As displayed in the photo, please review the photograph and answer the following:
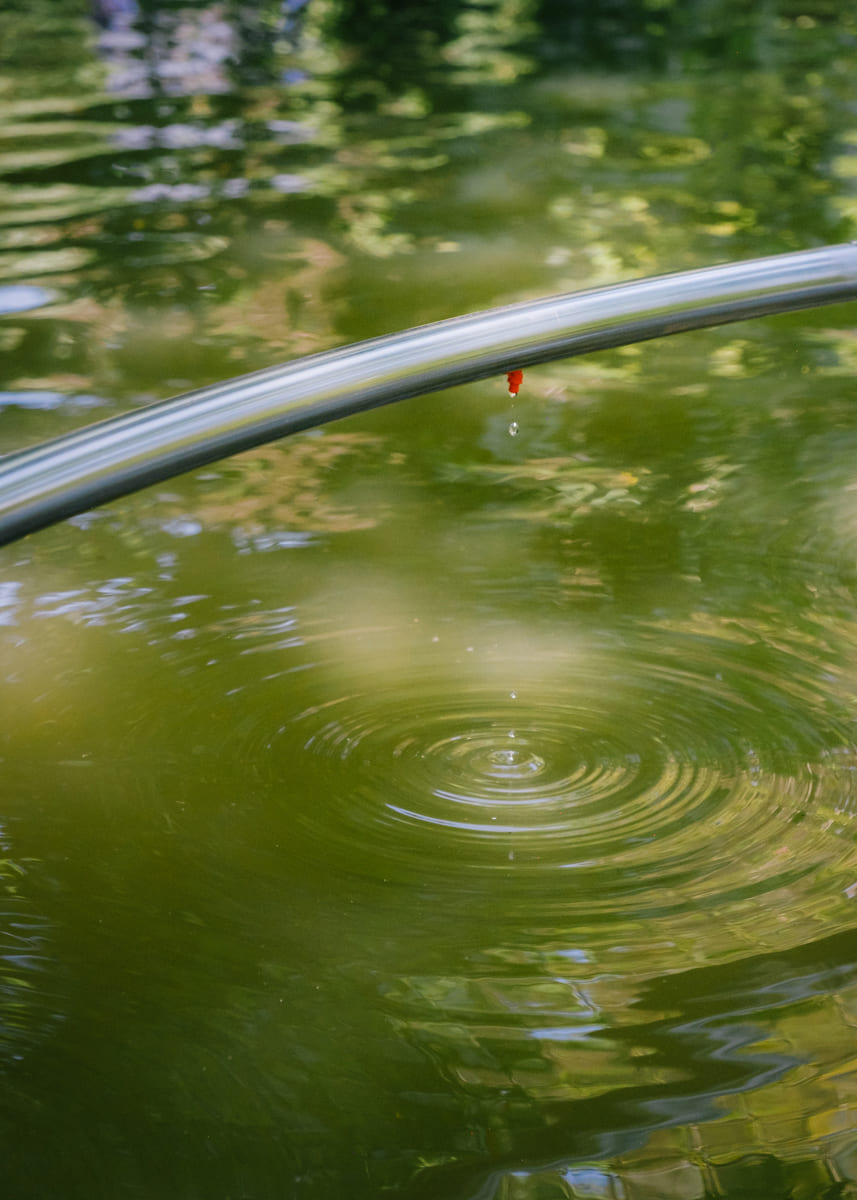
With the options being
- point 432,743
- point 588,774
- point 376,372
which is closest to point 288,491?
point 432,743

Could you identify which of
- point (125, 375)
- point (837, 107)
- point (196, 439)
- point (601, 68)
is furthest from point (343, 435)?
point (601, 68)

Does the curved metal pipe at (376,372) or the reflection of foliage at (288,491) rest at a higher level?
the reflection of foliage at (288,491)

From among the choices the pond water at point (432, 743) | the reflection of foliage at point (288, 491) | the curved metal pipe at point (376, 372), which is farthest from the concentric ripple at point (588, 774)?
the curved metal pipe at point (376, 372)

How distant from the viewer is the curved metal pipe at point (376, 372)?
757 mm

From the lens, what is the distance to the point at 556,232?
3.31 metres

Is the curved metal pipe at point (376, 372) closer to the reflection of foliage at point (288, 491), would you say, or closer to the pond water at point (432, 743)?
the pond water at point (432, 743)

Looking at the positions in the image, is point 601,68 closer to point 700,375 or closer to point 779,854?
point 700,375

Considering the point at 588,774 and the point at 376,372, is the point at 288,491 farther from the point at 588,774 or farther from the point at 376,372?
the point at 376,372

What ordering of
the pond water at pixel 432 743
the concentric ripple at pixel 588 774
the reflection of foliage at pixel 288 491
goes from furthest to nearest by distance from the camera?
the reflection of foliage at pixel 288 491 < the concentric ripple at pixel 588 774 < the pond water at pixel 432 743

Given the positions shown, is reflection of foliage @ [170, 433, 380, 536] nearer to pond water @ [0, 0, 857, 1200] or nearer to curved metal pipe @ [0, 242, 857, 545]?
pond water @ [0, 0, 857, 1200]

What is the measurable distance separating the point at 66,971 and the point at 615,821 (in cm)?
53

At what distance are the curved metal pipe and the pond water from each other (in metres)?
0.52

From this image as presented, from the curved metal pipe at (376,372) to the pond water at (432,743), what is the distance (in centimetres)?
52

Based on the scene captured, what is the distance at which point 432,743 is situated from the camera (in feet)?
5.03
